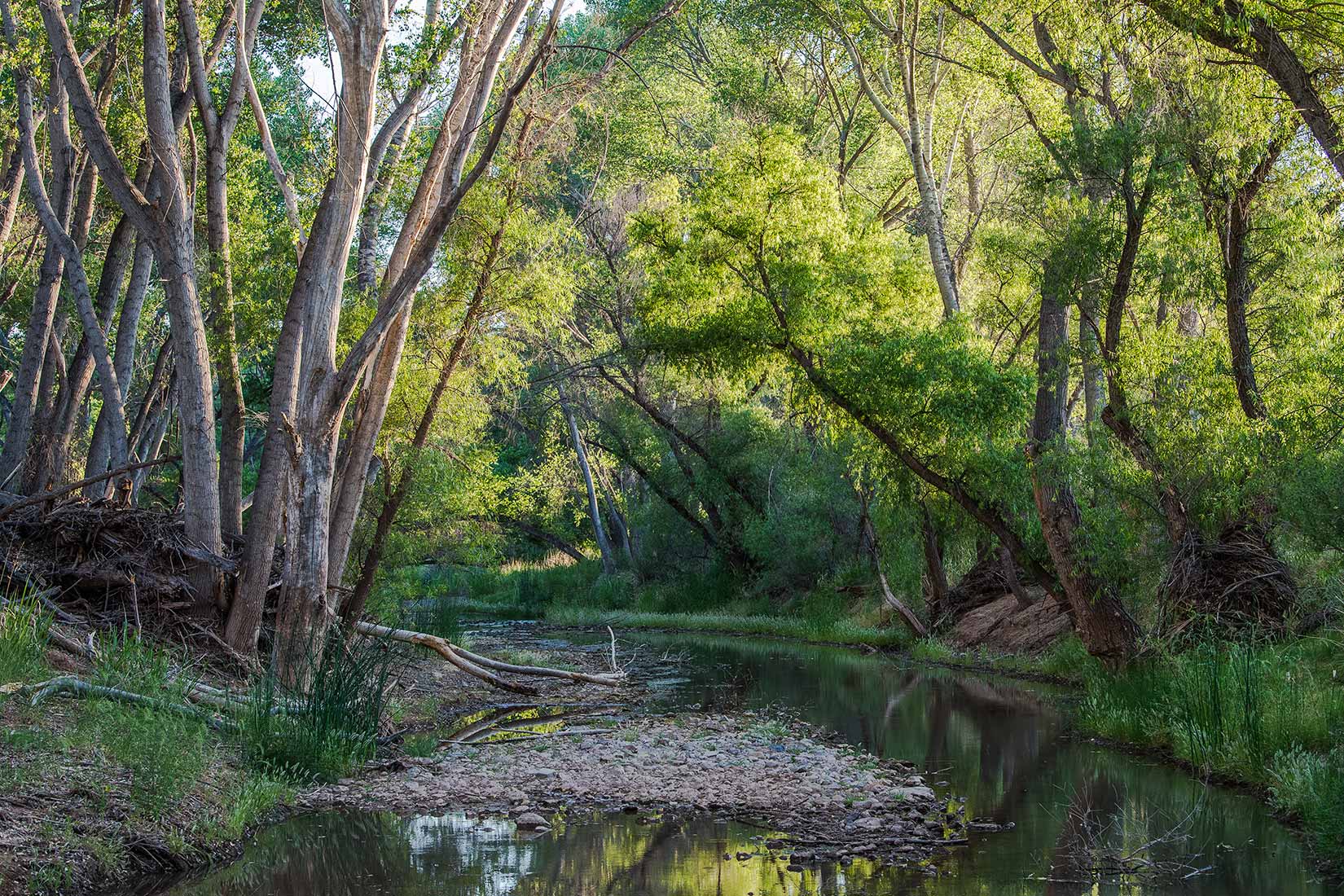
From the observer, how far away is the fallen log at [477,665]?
13.9 metres

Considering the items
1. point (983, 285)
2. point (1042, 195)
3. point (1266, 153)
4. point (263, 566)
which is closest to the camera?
point (263, 566)

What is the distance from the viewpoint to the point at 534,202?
60.8 feet

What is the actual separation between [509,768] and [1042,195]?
9.69 metres

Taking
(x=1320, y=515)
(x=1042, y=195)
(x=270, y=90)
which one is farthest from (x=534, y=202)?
(x=1320, y=515)

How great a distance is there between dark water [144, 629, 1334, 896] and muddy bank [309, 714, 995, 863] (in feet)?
0.90

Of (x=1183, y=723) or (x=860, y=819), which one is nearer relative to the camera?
(x=860, y=819)

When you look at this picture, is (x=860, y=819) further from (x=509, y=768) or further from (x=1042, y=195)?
(x=1042, y=195)

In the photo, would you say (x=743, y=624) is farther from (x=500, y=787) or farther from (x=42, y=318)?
(x=500, y=787)

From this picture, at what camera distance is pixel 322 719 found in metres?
9.36

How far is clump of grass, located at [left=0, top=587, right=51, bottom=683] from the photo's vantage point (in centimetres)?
850

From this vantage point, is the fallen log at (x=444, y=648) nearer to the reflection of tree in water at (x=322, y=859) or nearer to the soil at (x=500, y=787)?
the soil at (x=500, y=787)

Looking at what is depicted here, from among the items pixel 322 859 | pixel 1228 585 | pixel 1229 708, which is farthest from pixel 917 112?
pixel 322 859

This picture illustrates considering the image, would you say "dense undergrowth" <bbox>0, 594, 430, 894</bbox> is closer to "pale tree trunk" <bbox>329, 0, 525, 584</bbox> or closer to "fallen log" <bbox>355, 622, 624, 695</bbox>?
"pale tree trunk" <bbox>329, 0, 525, 584</bbox>

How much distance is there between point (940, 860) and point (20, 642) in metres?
6.74
